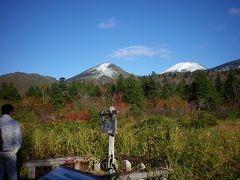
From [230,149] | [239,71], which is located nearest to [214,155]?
[230,149]

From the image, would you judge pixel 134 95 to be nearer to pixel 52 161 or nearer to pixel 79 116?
pixel 79 116

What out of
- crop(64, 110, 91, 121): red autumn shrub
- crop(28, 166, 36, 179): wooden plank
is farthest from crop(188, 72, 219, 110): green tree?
crop(28, 166, 36, 179): wooden plank

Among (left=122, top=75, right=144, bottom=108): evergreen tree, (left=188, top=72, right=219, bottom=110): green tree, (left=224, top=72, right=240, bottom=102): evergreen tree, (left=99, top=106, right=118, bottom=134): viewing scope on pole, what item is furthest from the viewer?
(left=224, top=72, right=240, bottom=102): evergreen tree

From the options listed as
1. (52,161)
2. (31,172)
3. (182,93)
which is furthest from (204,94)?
(31,172)

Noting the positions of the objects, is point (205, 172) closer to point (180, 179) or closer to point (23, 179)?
point (180, 179)

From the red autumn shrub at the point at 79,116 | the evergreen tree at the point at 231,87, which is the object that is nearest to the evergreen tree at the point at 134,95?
the evergreen tree at the point at 231,87

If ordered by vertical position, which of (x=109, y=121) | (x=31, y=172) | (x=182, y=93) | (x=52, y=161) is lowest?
(x=31, y=172)

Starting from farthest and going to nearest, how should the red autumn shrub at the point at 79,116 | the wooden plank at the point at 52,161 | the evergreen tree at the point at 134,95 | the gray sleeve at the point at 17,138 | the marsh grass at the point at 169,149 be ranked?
the evergreen tree at the point at 134,95, the red autumn shrub at the point at 79,116, the wooden plank at the point at 52,161, the gray sleeve at the point at 17,138, the marsh grass at the point at 169,149

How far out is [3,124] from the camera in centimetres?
575

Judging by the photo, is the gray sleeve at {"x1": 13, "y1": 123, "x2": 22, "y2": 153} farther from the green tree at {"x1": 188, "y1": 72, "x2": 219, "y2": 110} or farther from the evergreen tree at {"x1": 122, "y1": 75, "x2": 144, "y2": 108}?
the evergreen tree at {"x1": 122, "y1": 75, "x2": 144, "y2": 108}

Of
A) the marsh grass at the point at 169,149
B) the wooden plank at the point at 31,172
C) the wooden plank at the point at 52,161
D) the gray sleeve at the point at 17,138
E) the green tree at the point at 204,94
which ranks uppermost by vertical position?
the green tree at the point at 204,94

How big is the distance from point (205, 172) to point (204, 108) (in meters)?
40.6

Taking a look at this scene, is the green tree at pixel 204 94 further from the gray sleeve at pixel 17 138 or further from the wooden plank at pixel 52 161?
the gray sleeve at pixel 17 138

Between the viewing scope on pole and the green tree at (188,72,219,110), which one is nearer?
the viewing scope on pole
